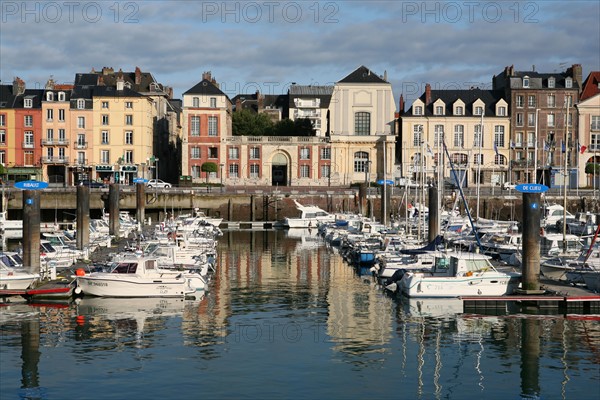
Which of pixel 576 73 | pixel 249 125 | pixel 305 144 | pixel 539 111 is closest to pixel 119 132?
pixel 305 144

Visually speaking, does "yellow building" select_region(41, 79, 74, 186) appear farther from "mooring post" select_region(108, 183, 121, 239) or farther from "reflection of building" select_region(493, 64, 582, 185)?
"reflection of building" select_region(493, 64, 582, 185)

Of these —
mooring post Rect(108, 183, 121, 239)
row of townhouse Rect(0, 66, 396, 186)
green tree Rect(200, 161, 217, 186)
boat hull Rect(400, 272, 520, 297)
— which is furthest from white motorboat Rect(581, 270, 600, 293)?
green tree Rect(200, 161, 217, 186)

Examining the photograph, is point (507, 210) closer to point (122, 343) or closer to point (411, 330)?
point (411, 330)

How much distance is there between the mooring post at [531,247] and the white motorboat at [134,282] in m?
14.0

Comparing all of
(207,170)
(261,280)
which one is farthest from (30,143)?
(261,280)

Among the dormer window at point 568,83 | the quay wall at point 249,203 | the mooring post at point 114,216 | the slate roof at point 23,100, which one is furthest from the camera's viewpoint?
the dormer window at point 568,83

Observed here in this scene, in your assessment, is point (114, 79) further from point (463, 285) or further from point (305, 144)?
point (463, 285)

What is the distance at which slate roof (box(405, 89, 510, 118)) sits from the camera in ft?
348

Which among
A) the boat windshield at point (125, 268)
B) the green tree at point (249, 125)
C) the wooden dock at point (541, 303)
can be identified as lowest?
the wooden dock at point (541, 303)

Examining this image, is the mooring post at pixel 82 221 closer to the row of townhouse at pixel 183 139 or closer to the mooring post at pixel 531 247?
the mooring post at pixel 531 247

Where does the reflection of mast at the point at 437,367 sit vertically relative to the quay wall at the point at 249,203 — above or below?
below

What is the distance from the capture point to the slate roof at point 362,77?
108 m

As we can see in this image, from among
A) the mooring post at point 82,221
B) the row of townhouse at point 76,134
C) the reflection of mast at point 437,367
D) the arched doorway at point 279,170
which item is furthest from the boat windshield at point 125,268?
the arched doorway at point 279,170

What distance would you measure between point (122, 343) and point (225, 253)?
3044 cm
